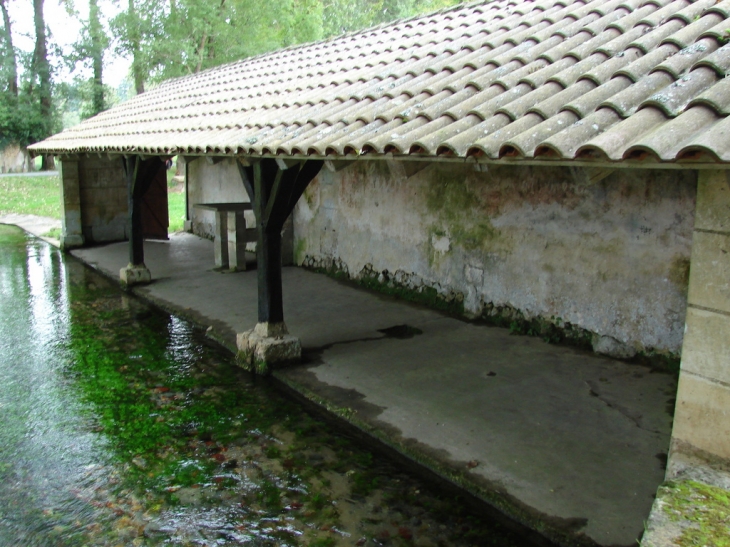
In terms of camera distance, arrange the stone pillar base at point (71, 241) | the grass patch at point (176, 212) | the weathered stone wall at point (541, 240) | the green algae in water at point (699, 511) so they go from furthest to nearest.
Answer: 1. the grass patch at point (176, 212)
2. the stone pillar base at point (71, 241)
3. the weathered stone wall at point (541, 240)
4. the green algae in water at point (699, 511)

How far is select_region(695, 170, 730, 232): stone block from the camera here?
2.73m

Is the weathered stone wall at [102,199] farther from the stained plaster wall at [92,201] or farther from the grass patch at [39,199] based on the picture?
the grass patch at [39,199]

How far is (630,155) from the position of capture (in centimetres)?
274

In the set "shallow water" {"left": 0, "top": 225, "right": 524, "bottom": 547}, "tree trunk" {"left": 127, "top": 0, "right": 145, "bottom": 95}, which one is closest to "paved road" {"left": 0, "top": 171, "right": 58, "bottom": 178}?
Answer: "tree trunk" {"left": 127, "top": 0, "right": 145, "bottom": 95}

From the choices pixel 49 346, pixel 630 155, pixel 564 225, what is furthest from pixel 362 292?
pixel 630 155

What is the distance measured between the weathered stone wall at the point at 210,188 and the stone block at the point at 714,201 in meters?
9.60

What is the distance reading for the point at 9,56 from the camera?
3002cm

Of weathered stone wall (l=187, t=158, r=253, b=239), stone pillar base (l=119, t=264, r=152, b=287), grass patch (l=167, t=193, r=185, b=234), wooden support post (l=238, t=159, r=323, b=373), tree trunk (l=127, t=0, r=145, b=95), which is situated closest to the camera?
wooden support post (l=238, t=159, r=323, b=373)

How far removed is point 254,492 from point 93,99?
2996cm

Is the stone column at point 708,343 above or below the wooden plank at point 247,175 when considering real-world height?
below

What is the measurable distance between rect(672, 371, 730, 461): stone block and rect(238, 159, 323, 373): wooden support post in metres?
3.77

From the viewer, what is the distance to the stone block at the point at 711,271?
278cm

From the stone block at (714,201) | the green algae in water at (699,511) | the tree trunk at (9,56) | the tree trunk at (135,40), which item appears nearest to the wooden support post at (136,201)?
the stone block at (714,201)

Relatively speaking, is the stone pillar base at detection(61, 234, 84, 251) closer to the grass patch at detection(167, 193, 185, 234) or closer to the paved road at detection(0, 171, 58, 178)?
the grass patch at detection(167, 193, 185, 234)
